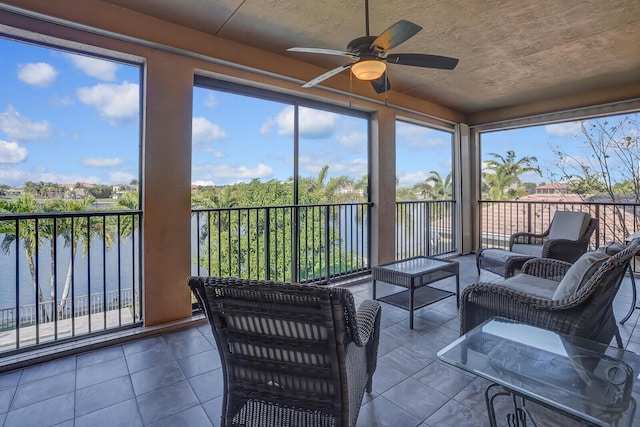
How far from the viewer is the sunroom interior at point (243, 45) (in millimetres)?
2443

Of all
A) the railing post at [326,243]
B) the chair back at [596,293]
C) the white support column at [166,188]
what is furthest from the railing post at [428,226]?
the white support column at [166,188]

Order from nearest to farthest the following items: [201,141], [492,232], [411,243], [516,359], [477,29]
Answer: [516,359] < [477,29] < [201,141] < [411,243] < [492,232]

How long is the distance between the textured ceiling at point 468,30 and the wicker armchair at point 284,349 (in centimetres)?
232

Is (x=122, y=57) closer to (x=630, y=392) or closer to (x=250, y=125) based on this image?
(x=250, y=125)

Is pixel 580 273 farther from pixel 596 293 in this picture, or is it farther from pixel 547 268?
pixel 547 268

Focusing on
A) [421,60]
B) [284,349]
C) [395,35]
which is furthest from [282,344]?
[421,60]

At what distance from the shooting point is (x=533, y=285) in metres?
2.38

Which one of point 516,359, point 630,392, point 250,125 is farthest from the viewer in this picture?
point 250,125

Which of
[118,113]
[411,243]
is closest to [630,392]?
[118,113]

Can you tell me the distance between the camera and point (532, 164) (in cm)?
543

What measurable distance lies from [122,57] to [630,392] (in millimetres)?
3625

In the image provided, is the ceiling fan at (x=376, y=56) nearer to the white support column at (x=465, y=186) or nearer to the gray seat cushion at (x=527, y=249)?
the gray seat cushion at (x=527, y=249)

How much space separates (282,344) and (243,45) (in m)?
2.88

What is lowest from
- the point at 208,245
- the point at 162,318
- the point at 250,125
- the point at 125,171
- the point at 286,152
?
the point at 162,318
